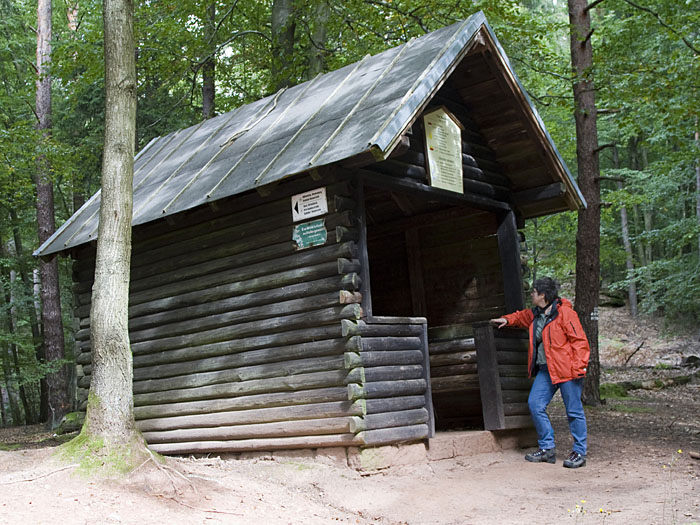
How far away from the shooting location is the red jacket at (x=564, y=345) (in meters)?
8.09

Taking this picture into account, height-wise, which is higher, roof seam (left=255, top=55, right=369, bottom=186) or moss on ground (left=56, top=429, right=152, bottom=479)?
roof seam (left=255, top=55, right=369, bottom=186)

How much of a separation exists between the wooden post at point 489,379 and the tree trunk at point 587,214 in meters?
4.25

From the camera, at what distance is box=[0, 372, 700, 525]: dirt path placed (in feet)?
17.2

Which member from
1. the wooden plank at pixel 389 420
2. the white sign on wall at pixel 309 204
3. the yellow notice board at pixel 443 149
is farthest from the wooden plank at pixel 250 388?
the yellow notice board at pixel 443 149

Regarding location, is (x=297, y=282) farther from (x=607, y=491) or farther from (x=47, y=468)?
(x=607, y=491)

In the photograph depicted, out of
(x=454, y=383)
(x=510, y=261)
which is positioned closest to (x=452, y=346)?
→ (x=454, y=383)

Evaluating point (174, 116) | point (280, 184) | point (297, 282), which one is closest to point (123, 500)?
point (297, 282)

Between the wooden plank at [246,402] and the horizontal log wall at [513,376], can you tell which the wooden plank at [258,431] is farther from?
the horizontal log wall at [513,376]

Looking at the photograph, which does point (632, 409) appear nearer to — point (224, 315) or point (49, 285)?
point (224, 315)

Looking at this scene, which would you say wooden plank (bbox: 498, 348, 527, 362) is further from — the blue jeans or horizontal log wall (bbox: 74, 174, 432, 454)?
horizontal log wall (bbox: 74, 174, 432, 454)

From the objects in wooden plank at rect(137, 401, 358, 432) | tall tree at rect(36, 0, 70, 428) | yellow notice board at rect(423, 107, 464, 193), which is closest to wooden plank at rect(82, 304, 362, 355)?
wooden plank at rect(137, 401, 358, 432)

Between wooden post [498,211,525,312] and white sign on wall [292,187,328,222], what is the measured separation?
3.44 meters

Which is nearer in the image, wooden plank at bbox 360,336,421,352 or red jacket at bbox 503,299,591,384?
wooden plank at bbox 360,336,421,352

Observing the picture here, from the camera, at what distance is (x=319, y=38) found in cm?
1706
